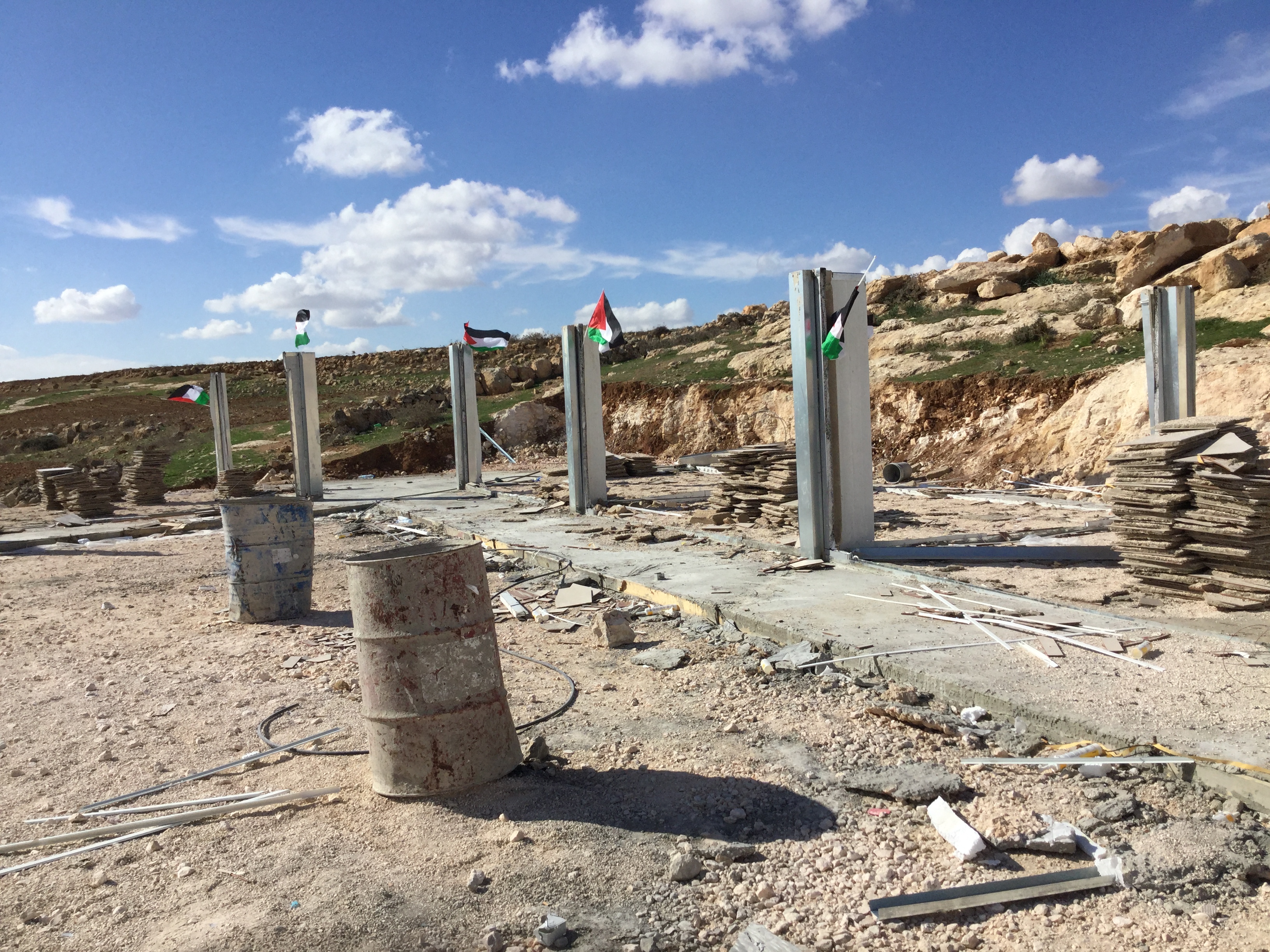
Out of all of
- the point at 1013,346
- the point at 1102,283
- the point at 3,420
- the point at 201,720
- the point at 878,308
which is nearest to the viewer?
the point at 201,720

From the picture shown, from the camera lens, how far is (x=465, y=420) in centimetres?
2169

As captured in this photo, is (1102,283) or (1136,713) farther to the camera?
(1102,283)

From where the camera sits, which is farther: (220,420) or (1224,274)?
(220,420)

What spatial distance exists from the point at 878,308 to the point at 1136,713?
29.6 m

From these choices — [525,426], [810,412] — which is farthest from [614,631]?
[525,426]

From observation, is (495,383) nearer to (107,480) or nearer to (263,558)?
(107,480)

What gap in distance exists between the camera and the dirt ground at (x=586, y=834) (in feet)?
10.7

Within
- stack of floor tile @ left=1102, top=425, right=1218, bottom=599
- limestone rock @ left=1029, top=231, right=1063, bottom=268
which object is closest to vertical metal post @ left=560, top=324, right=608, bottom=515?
stack of floor tile @ left=1102, top=425, right=1218, bottom=599

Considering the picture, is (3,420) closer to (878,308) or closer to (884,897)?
(878,308)

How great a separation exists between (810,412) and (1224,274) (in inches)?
756

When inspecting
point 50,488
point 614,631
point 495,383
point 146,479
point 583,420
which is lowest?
point 614,631

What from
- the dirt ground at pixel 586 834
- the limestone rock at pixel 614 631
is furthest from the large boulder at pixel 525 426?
the dirt ground at pixel 586 834

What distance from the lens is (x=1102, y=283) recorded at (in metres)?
28.6

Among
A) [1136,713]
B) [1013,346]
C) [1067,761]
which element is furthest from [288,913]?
[1013,346]
